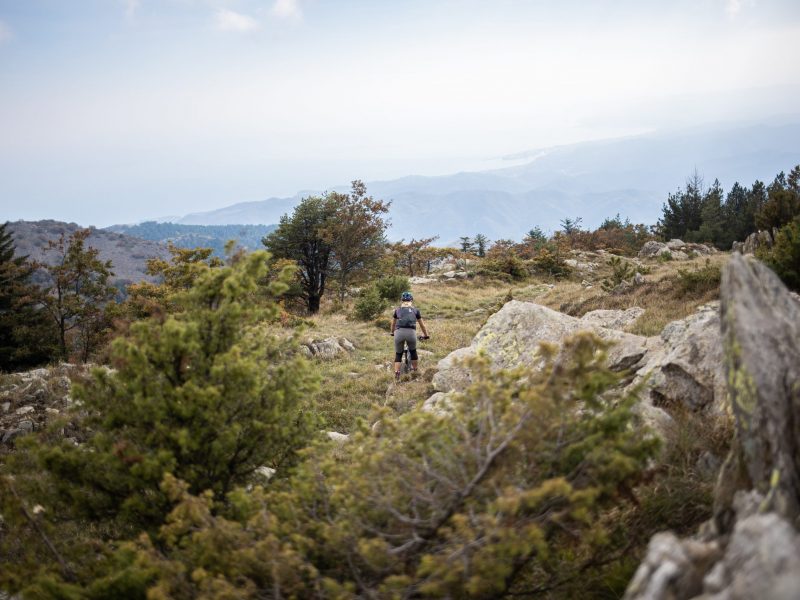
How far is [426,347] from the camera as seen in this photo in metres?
16.6

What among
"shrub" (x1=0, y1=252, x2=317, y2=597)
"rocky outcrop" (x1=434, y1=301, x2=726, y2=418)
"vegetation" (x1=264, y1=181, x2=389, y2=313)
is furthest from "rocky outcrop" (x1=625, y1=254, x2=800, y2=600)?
"vegetation" (x1=264, y1=181, x2=389, y2=313)

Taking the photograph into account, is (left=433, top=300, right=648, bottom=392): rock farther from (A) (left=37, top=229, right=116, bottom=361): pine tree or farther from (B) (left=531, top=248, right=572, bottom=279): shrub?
(B) (left=531, top=248, right=572, bottom=279): shrub

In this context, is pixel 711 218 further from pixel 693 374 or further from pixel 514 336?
pixel 693 374

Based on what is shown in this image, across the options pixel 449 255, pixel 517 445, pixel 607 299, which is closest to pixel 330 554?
pixel 517 445

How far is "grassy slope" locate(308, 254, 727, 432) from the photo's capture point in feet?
38.0

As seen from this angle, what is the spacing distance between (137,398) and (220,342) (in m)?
0.95

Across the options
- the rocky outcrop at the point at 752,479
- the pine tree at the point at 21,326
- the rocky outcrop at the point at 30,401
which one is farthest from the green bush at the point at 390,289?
the rocky outcrop at the point at 752,479

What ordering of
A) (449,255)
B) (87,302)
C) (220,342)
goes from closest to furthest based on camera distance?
(220,342)
(87,302)
(449,255)

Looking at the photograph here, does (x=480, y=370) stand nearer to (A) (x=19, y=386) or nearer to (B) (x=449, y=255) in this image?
(A) (x=19, y=386)

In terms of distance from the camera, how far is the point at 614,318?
13398 mm

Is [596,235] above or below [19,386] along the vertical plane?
above

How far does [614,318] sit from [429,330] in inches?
310

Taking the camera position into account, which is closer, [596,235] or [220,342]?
[220,342]

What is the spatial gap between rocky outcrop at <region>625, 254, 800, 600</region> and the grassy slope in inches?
194
